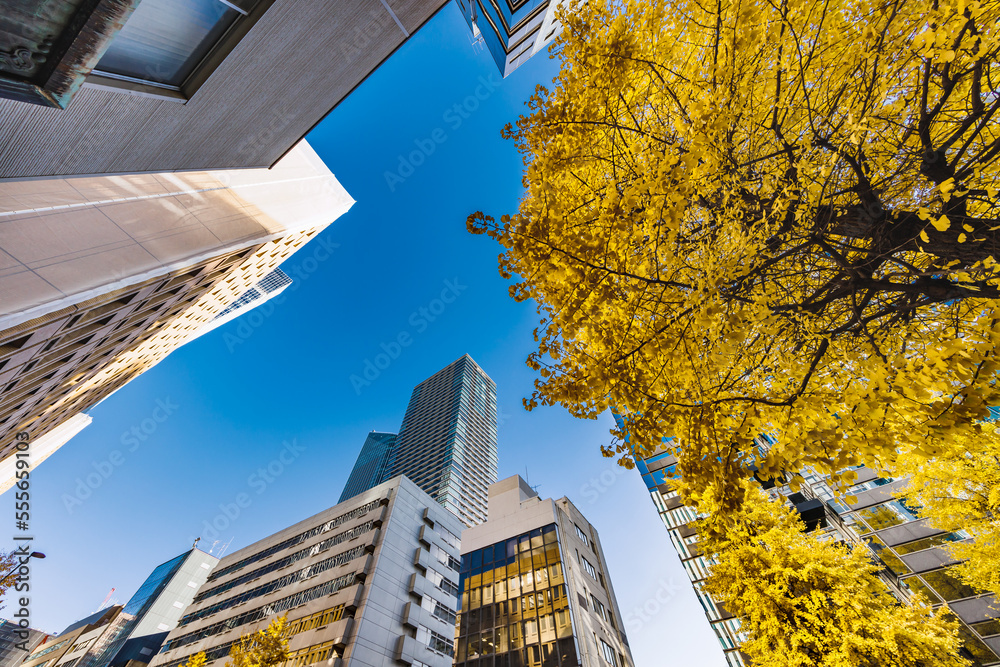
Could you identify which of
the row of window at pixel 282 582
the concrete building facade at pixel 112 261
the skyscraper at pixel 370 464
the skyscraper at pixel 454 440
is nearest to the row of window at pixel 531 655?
the row of window at pixel 282 582

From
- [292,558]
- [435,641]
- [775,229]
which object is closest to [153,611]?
[292,558]

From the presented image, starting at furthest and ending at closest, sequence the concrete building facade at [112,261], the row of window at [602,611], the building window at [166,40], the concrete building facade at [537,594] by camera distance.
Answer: the row of window at [602,611] → the concrete building facade at [537,594] → the concrete building facade at [112,261] → the building window at [166,40]

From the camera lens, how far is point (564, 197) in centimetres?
481

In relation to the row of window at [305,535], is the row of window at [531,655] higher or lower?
lower

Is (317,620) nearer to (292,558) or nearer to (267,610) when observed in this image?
(267,610)

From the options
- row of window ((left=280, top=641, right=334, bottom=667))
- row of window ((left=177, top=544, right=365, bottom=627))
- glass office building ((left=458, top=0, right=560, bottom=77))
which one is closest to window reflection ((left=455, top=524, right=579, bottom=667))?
row of window ((left=280, top=641, right=334, bottom=667))

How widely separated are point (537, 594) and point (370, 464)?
341 ft

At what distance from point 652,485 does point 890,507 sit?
55.9 feet

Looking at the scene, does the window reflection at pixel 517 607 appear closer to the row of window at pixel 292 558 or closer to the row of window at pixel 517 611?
the row of window at pixel 517 611

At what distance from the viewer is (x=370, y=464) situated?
117m

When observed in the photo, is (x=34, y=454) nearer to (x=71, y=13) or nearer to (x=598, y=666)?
(x=71, y=13)

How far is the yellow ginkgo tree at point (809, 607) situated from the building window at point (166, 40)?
14.4m

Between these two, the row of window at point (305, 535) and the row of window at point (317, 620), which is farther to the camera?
the row of window at point (305, 535)

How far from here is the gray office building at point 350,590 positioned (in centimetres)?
2502
